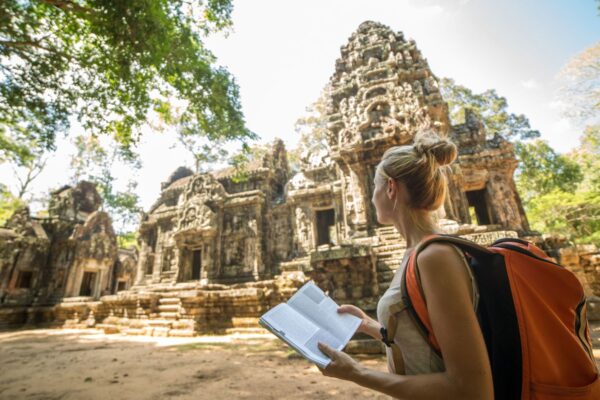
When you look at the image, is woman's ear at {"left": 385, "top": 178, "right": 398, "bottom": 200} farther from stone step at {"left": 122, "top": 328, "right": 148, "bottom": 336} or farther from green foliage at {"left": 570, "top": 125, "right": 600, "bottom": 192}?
green foliage at {"left": 570, "top": 125, "right": 600, "bottom": 192}

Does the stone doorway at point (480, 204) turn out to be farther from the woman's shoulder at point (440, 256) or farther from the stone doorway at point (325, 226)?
the woman's shoulder at point (440, 256)

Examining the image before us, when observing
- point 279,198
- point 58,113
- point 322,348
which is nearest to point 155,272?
point 279,198

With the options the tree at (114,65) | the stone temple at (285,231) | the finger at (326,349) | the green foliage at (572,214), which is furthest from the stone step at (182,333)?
the green foliage at (572,214)

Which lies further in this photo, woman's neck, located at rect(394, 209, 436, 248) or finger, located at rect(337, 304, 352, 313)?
finger, located at rect(337, 304, 352, 313)

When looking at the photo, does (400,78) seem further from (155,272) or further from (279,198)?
(155,272)


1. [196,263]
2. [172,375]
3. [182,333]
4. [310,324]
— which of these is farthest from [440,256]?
[196,263]

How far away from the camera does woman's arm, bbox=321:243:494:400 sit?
87 centimetres

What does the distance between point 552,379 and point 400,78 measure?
40.0 feet

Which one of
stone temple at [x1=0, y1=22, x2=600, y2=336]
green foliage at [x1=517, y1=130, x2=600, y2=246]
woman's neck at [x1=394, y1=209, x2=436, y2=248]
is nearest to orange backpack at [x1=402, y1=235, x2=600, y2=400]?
woman's neck at [x1=394, y1=209, x2=436, y2=248]

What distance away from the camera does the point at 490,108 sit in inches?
761

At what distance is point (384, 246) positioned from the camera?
7.83 m

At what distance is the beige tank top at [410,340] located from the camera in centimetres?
103

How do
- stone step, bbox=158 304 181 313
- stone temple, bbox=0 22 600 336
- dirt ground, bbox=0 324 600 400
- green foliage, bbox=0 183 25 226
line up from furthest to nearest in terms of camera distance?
1. green foliage, bbox=0 183 25 226
2. stone step, bbox=158 304 181 313
3. stone temple, bbox=0 22 600 336
4. dirt ground, bbox=0 324 600 400

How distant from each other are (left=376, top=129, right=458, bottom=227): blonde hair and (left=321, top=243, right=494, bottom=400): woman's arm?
360 millimetres
